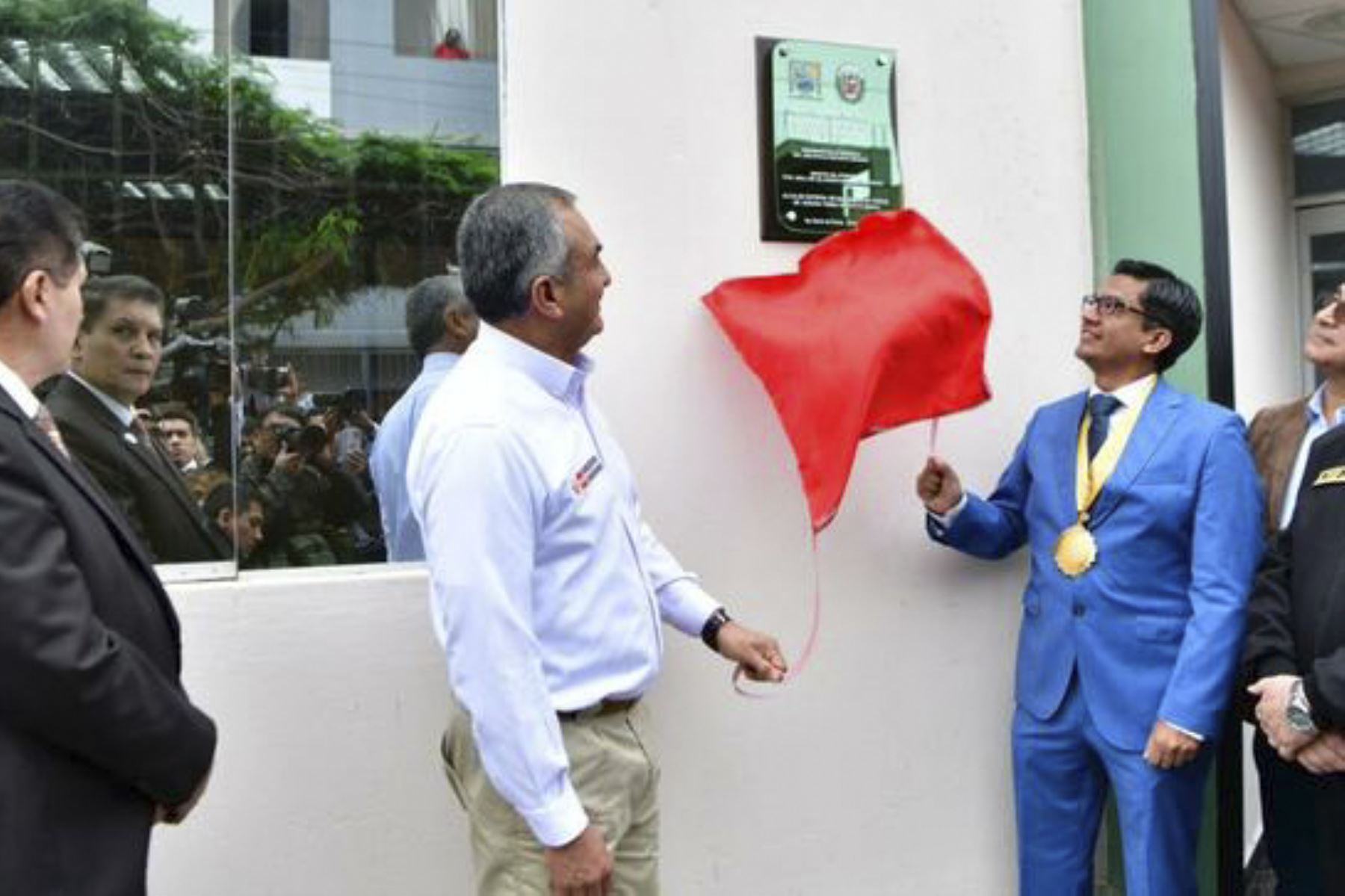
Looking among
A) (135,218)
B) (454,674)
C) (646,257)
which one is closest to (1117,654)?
(646,257)

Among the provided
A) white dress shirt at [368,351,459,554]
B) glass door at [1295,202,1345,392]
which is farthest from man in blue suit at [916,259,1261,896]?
glass door at [1295,202,1345,392]

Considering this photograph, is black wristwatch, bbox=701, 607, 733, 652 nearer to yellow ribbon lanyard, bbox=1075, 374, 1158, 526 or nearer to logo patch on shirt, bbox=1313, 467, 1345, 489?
yellow ribbon lanyard, bbox=1075, 374, 1158, 526

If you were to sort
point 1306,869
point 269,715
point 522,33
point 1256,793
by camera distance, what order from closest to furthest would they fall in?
point 269,715 → point 522,33 → point 1306,869 → point 1256,793

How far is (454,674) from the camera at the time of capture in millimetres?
2033

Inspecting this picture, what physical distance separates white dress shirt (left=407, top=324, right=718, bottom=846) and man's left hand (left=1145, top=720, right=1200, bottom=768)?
127 cm

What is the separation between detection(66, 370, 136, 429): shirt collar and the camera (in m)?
2.60

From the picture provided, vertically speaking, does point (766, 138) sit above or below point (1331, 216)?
below

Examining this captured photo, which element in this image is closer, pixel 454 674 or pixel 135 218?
pixel 454 674

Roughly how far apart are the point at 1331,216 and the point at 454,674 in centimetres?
531

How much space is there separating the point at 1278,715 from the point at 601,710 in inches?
58.1

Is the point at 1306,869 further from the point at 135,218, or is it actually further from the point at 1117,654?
the point at 135,218

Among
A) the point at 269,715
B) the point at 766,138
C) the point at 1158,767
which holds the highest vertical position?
the point at 766,138

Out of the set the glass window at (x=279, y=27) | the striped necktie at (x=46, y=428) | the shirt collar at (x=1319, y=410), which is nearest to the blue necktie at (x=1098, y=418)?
the shirt collar at (x=1319, y=410)

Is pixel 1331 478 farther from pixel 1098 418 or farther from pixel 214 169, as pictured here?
pixel 214 169
